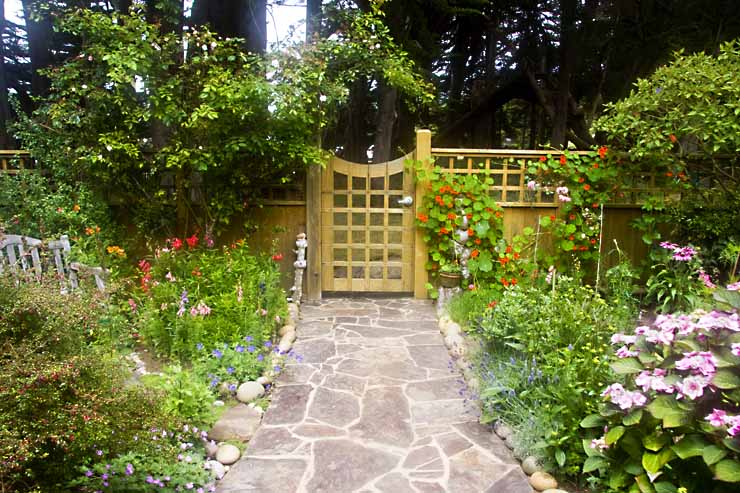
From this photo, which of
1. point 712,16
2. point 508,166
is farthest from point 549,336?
point 712,16

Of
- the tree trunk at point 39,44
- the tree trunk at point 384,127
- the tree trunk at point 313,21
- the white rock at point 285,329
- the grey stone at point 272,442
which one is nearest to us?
the grey stone at point 272,442

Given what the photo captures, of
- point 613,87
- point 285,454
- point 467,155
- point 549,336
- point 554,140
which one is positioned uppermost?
point 613,87

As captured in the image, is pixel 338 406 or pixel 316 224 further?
pixel 316 224

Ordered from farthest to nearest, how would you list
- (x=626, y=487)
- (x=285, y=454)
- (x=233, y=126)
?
(x=233, y=126), (x=285, y=454), (x=626, y=487)

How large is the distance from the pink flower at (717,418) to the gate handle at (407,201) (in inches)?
162

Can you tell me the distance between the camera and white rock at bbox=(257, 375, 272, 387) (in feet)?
11.5

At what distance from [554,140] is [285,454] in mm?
9394

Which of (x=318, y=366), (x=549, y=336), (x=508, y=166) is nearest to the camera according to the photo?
(x=549, y=336)

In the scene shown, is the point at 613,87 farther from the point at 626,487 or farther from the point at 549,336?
the point at 626,487

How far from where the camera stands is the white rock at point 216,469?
254 centimetres

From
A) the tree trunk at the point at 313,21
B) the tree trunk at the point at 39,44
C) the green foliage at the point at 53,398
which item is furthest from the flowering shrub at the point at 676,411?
the tree trunk at the point at 39,44

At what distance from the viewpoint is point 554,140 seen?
10.6 meters

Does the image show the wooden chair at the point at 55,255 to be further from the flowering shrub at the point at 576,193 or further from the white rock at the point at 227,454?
the flowering shrub at the point at 576,193

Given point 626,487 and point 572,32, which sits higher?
point 572,32
